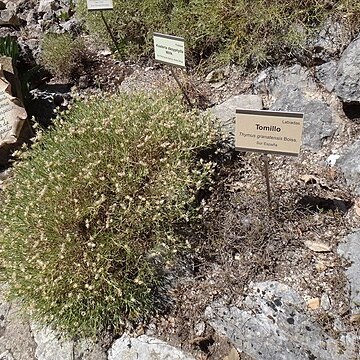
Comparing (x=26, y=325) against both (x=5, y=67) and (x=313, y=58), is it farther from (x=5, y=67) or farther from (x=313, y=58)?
(x=313, y=58)

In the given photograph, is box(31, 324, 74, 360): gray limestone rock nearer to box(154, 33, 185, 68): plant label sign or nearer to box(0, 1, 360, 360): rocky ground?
box(0, 1, 360, 360): rocky ground

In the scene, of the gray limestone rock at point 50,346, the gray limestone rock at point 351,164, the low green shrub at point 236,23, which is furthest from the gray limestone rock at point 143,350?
the low green shrub at point 236,23

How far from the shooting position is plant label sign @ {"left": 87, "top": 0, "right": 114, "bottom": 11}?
13.1 ft

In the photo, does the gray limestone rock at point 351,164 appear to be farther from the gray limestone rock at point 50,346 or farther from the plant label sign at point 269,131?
the gray limestone rock at point 50,346

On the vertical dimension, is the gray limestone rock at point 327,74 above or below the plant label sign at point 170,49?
below

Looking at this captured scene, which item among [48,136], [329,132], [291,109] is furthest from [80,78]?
[329,132]

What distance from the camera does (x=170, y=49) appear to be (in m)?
3.28

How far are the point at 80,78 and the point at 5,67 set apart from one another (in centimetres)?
74

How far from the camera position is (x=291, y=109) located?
3254mm

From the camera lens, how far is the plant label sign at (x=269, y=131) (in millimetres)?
2318

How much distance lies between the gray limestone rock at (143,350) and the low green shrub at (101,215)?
111 mm

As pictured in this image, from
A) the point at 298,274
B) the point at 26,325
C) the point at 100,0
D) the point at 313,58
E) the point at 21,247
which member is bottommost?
the point at 26,325

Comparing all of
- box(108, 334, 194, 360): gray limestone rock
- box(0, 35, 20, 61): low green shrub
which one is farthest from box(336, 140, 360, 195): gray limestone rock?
box(0, 35, 20, 61): low green shrub

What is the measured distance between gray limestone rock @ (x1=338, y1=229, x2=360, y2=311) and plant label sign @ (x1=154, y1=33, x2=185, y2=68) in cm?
163
